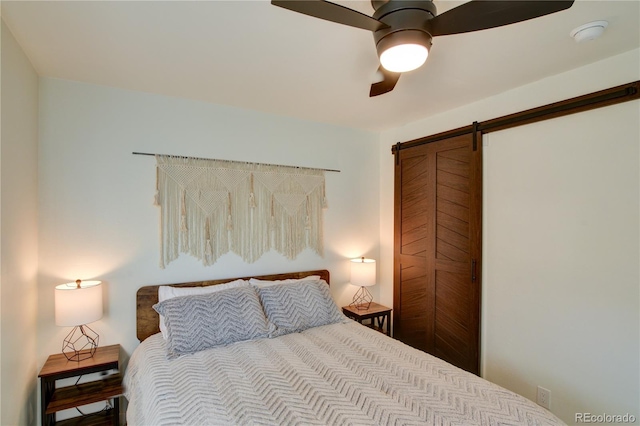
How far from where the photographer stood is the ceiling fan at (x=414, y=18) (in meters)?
1.12

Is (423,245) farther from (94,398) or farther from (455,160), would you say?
(94,398)

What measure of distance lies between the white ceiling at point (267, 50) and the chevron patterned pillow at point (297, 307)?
1537mm

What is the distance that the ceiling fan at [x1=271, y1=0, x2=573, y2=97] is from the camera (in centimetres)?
112

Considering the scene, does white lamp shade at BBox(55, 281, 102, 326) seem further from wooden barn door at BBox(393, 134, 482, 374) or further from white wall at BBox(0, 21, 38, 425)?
wooden barn door at BBox(393, 134, 482, 374)

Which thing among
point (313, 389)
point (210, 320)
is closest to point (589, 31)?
point (313, 389)

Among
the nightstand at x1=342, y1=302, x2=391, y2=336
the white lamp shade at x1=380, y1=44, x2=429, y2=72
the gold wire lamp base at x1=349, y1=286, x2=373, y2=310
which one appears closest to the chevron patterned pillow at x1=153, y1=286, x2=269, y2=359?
Answer: the nightstand at x1=342, y1=302, x2=391, y2=336

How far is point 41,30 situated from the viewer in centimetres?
165

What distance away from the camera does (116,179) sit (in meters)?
2.38

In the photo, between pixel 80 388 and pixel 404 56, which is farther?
pixel 80 388

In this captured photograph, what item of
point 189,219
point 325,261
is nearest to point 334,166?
point 325,261

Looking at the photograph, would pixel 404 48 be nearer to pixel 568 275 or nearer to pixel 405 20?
pixel 405 20

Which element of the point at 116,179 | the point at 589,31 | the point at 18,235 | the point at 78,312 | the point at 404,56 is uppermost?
the point at 589,31

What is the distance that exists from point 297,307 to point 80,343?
1530 mm

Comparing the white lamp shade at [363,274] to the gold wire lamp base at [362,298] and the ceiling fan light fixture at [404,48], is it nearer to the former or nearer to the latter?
the gold wire lamp base at [362,298]
